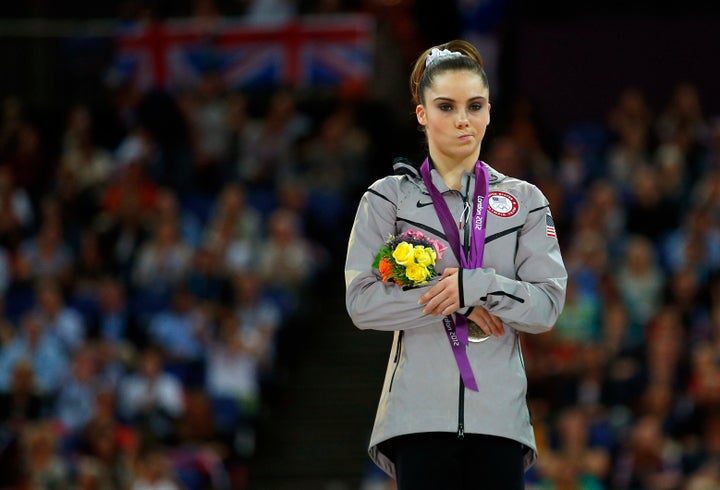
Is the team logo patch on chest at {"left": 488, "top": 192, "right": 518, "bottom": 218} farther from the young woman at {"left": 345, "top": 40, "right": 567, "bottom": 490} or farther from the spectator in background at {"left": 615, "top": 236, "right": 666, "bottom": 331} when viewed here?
the spectator in background at {"left": 615, "top": 236, "right": 666, "bottom": 331}

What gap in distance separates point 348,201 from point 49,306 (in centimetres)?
324

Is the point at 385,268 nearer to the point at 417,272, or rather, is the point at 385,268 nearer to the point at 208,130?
the point at 417,272

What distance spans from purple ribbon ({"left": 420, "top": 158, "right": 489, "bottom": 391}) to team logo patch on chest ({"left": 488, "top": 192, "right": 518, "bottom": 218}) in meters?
0.02

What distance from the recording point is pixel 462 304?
4059 mm

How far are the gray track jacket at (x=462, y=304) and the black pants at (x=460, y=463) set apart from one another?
0.05 m

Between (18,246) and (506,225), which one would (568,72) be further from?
(506,225)

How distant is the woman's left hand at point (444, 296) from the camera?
4055mm

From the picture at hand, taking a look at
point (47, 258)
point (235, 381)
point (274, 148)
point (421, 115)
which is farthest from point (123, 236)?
point (421, 115)

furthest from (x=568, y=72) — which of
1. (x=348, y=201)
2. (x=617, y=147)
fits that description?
(x=348, y=201)

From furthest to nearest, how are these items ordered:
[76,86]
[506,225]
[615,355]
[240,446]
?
[76,86] → [240,446] → [615,355] → [506,225]

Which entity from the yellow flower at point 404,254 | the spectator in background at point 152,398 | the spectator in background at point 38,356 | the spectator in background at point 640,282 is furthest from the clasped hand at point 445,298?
the spectator in background at point 38,356

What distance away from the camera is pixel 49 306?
40.0ft

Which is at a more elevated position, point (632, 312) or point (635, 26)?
point (635, 26)

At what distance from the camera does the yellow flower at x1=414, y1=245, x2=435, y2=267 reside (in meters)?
4.11
